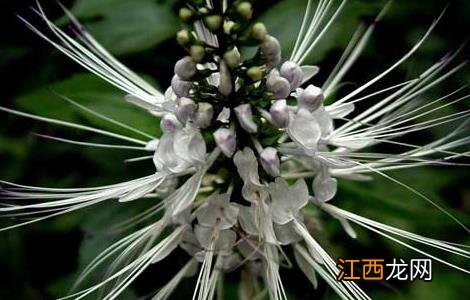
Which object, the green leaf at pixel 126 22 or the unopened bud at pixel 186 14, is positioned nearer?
the unopened bud at pixel 186 14

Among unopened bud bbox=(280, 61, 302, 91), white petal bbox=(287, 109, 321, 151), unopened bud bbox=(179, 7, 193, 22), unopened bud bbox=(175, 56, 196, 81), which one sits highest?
unopened bud bbox=(179, 7, 193, 22)

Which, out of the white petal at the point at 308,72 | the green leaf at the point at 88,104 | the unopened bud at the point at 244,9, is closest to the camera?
the unopened bud at the point at 244,9

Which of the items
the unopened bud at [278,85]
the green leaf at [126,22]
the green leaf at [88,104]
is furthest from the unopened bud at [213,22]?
the green leaf at [126,22]

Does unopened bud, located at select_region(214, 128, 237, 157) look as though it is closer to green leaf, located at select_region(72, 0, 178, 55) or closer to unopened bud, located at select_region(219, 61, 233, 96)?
unopened bud, located at select_region(219, 61, 233, 96)

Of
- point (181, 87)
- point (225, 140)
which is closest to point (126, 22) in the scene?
point (181, 87)

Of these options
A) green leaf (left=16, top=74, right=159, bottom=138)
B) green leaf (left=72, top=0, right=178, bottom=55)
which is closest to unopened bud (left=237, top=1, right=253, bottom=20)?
green leaf (left=16, top=74, right=159, bottom=138)

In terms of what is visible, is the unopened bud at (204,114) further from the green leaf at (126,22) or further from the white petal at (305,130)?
the green leaf at (126,22)

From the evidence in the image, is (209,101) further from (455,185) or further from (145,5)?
(455,185)
